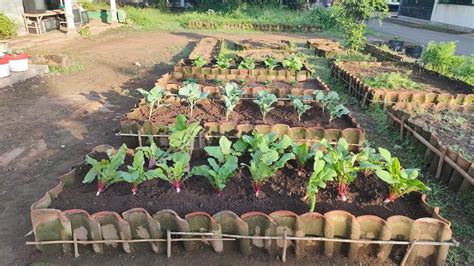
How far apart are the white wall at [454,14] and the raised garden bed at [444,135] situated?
18544 mm

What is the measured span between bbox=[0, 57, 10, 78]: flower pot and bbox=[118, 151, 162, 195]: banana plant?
21.5 feet

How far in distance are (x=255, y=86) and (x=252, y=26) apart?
13.4m

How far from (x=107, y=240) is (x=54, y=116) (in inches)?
164

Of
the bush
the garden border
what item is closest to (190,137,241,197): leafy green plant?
the garden border

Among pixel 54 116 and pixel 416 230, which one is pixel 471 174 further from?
pixel 54 116

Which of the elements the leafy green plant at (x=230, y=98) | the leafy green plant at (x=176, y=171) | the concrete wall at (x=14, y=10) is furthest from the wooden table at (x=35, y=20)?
the leafy green plant at (x=176, y=171)

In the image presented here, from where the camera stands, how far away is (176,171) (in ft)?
11.1

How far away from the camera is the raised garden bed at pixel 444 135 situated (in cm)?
404

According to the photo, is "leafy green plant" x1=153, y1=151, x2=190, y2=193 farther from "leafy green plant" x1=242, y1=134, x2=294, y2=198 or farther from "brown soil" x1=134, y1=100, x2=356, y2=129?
"brown soil" x1=134, y1=100, x2=356, y2=129

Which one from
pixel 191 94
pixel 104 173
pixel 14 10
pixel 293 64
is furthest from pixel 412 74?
pixel 14 10

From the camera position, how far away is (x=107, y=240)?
3.04m

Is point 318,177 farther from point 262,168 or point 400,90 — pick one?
point 400,90

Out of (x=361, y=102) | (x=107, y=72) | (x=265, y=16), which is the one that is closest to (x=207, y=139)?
(x=361, y=102)

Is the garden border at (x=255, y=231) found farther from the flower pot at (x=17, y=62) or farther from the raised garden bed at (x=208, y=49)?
the raised garden bed at (x=208, y=49)
